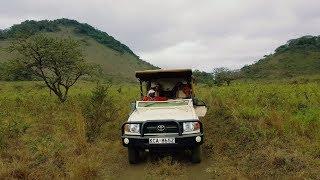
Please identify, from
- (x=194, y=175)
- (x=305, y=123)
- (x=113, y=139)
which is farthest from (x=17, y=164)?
(x=305, y=123)

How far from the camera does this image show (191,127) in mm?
9008

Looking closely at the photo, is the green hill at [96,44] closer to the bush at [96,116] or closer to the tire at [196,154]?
the bush at [96,116]

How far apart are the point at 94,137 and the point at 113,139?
1.85 feet

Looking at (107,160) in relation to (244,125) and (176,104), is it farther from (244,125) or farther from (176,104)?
(244,125)

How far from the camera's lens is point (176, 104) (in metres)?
10.9

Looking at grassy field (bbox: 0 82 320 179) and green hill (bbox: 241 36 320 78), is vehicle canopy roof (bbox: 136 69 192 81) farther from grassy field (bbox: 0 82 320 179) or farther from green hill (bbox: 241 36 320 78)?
green hill (bbox: 241 36 320 78)

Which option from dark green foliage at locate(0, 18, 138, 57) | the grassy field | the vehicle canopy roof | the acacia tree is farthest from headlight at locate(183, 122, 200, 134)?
dark green foliage at locate(0, 18, 138, 57)

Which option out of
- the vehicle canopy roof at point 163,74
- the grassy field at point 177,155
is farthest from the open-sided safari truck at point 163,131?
the vehicle canopy roof at point 163,74

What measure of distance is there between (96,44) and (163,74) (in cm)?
12267

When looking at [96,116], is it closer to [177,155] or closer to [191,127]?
[177,155]

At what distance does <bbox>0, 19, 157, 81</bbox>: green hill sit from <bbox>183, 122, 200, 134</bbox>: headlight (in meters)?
89.9

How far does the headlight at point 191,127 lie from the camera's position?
8984 mm

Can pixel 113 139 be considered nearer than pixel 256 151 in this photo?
No

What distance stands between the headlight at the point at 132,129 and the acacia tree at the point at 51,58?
12748 millimetres
